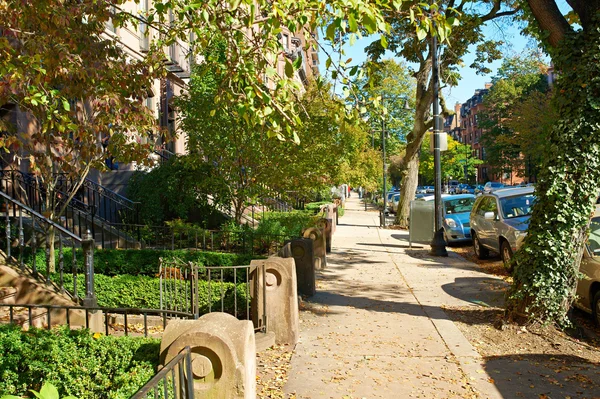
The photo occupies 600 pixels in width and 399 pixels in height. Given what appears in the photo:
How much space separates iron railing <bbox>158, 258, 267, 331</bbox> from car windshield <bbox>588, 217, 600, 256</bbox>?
4732 mm

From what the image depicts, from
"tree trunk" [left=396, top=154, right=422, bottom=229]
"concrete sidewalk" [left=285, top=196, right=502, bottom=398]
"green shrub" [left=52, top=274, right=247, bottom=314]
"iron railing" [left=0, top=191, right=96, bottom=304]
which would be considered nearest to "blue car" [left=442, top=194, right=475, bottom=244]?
"concrete sidewalk" [left=285, top=196, right=502, bottom=398]

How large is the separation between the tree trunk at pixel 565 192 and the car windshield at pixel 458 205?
12.5 metres

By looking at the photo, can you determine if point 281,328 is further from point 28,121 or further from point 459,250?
point 459,250

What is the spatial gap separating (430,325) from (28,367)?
540 cm

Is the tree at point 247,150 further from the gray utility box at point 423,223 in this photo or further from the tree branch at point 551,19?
the tree branch at point 551,19

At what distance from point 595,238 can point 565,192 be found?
1.83m

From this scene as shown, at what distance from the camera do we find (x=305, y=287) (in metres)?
10.2

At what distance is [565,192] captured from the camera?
24.1ft

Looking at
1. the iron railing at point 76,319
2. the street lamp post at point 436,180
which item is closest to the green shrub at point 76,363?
the iron railing at point 76,319

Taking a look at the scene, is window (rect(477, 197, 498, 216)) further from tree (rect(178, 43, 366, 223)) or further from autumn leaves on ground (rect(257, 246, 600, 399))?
autumn leaves on ground (rect(257, 246, 600, 399))

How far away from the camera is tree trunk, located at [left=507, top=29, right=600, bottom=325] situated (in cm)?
726

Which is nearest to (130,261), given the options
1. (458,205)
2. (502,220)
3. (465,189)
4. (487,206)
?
(502,220)

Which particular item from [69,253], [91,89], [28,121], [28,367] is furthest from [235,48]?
[28,121]

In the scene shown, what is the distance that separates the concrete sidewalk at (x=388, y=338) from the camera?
19.5 ft
